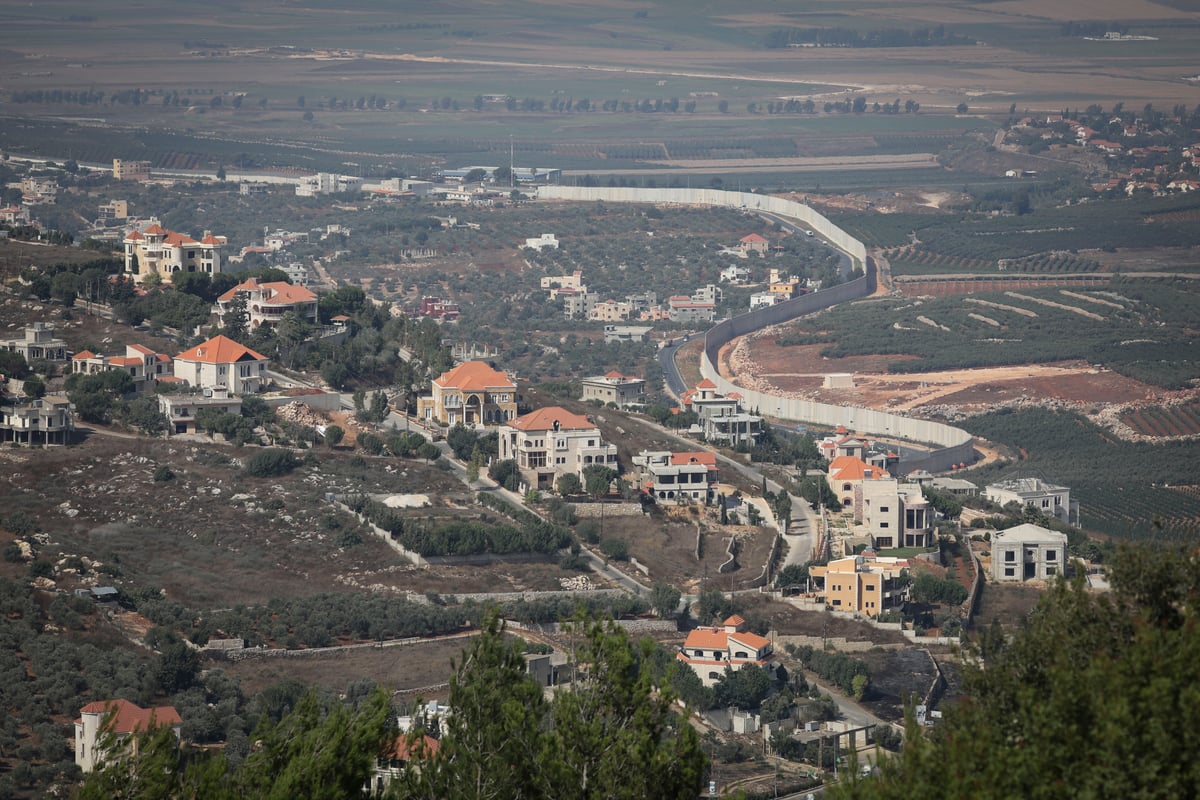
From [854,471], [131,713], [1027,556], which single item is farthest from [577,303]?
[131,713]

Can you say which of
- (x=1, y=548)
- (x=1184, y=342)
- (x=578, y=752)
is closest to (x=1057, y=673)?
(x=578, y=752)

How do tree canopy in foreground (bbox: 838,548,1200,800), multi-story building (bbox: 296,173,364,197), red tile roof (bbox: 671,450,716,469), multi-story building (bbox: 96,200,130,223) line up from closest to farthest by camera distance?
tree canopy in foreground (bbox: 838,548,1200,800) < red tile roof (bbox: 671,450,716,469) < multi-story building (bbox: 96,200,130,223) < multi-story building (bbox: 296,173,364,197)

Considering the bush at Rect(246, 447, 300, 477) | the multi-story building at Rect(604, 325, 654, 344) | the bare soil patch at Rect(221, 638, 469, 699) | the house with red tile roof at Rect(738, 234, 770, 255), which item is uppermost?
the bush at Rect(246, 447, 300, 477)

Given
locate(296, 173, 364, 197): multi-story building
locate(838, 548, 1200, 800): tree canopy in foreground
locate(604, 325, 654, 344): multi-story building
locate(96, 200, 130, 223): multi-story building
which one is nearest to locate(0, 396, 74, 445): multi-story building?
locate(838, 548, 1200, 800): tree canopy in foreground

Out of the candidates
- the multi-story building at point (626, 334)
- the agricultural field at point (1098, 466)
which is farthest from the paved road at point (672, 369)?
the agricultural field at point (1098, 466)

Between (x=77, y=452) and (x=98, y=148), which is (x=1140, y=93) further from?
(x=77, y=452)

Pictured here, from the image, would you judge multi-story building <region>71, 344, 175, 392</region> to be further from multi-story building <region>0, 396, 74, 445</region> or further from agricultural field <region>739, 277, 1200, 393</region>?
agricultural field <region>739, 277, 1200, 393</region>

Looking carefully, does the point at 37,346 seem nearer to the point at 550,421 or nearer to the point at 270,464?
the point at 270,464
